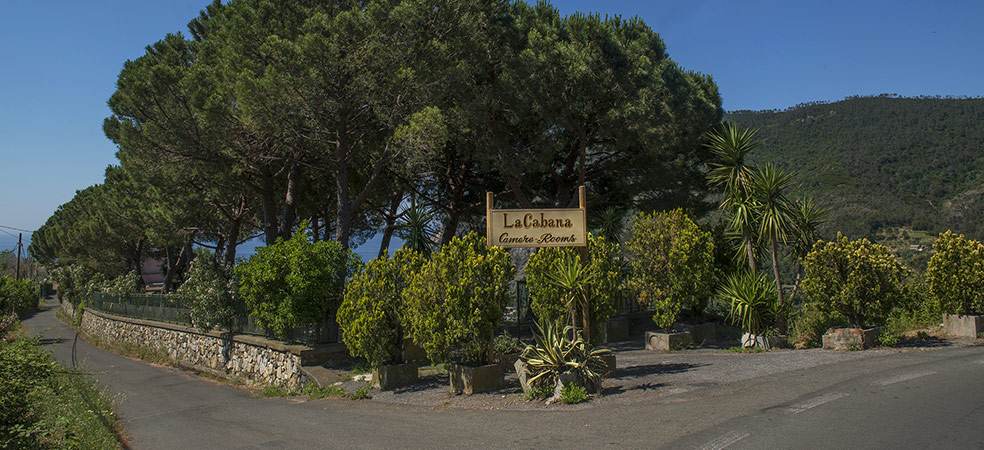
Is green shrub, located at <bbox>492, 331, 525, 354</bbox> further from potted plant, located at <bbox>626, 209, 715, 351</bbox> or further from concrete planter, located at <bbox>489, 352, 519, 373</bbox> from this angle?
potted plant, located at <bbox>626, 209, 715, 351</bbox>

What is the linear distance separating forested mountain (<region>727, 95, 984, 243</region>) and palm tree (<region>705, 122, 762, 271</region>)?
26.1 meters

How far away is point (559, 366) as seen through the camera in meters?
8.42

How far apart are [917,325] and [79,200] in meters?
66.8

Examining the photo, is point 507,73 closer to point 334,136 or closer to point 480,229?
point 334,136

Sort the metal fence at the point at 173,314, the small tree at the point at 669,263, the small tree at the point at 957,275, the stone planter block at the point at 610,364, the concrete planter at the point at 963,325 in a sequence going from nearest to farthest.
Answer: the stone planter block at the point at 610,364, the concrete planter at the point at 963,325, the small tree at the point at 957,275, the small tree at the point at 669,263, the metal fence at the point at 173,314

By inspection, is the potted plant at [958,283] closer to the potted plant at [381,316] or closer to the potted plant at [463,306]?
the potted plant at [463,306]

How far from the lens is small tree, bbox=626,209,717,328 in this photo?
1311 cm

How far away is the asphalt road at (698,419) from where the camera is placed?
19.4 feet

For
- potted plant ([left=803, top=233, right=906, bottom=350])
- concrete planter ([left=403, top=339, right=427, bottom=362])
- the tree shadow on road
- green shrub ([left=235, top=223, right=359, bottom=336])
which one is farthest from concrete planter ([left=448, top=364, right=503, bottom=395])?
potted plant ([left=803, top=233, right=906, bottom=350])

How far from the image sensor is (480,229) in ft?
A: 73.6

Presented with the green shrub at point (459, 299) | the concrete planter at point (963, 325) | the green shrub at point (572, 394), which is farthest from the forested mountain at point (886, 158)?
the green shrub at point (572, 394)

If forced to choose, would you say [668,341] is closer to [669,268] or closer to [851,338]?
[669,268]

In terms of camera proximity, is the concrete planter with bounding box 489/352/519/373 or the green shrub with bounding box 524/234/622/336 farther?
the concrete planter with bounding box 489/352/519/373

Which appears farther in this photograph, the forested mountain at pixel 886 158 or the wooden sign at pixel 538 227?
the forested mountain at pixel 886 158
